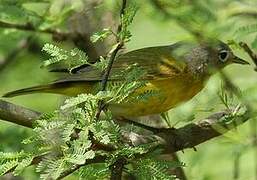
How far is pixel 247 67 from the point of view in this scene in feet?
18.8

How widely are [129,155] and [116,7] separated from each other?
1.40 meters

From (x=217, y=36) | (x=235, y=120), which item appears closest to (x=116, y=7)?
(x=217, y=36)

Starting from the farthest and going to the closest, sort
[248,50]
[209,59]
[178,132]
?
[209,59]
[178,132]
[248,50]

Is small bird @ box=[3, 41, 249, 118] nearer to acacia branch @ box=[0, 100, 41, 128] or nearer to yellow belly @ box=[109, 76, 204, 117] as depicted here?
yellow belly @ box=[109, 76, 204, 117]

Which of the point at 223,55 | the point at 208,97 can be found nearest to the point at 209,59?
the point at 223,55

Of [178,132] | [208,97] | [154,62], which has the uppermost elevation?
[154,62]

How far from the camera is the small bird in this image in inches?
193

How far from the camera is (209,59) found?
575 cm

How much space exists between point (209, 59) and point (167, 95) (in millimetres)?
758

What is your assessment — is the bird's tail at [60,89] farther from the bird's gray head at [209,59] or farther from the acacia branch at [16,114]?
the acacia branch at [16,114]

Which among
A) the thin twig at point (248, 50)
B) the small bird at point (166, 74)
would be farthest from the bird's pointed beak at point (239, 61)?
the thin twig at point (248, 50)

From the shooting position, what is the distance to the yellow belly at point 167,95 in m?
4.94

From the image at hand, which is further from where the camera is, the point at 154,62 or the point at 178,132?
the point at 154,62

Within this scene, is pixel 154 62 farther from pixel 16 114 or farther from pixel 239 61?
pixel 16 114
